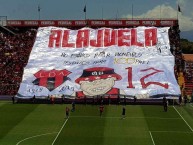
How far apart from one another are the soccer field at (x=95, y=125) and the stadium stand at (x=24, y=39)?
18.7 meters

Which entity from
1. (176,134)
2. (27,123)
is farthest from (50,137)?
(176,134)

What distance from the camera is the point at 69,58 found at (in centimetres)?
8012

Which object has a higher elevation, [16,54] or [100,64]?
[16,54]

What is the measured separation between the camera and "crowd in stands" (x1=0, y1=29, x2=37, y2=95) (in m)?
79.5

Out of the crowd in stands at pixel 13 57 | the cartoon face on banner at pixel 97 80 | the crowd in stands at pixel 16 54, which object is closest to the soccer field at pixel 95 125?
the cartoon face on banner at pixel 97 80

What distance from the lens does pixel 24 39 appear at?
3730 inches

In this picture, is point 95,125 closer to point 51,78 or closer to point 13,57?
point 51,78

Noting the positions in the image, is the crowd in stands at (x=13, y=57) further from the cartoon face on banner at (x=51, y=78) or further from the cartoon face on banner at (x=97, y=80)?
the cartoon face on banner at (x=97, y=80)

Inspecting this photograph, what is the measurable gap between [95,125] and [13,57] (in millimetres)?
40306

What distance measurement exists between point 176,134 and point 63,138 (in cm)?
1216

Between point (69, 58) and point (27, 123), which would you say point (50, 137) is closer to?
point (27, 123)

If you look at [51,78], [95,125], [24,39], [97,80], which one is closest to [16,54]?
[24,39]

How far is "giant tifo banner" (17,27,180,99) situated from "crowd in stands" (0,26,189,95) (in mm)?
4846

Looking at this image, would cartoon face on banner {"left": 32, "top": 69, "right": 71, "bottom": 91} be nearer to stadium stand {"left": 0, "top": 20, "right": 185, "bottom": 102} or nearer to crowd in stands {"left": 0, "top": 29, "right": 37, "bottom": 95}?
crowd in stands {"left": 0, "top": 29, "right": 37, "bottom": 95}
